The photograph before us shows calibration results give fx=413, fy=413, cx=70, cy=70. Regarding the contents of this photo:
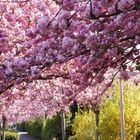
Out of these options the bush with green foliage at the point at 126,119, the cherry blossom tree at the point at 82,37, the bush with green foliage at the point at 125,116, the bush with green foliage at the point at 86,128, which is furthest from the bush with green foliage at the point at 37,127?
the cherry blossom tree at the point at 82,37

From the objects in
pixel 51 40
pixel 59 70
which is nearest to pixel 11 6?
pixel 59 70

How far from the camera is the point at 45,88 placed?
13.5m

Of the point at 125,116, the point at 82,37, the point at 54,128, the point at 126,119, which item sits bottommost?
the point at 54,128

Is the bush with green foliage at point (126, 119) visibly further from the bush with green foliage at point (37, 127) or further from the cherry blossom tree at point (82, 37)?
the bush with green foliage at point (37, 127)

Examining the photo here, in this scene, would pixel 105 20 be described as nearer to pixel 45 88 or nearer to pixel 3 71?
pixel 3 71

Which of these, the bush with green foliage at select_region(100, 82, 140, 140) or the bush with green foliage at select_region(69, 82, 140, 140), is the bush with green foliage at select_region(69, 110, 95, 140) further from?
the bush with green foliage at select_region(100, 82, 140, 140)

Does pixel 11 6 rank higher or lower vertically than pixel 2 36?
higher

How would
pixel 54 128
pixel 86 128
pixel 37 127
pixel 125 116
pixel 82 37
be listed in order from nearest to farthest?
pixel 82 37 → pixel 125 116 → pixel 86 128 → pixel 54 128 → pixel 37 127

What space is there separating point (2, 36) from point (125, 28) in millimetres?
3338

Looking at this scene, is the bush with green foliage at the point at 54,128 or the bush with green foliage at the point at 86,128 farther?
the bush with green foliage at the point at 54,128

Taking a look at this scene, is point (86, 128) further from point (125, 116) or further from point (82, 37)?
point (82, 37)

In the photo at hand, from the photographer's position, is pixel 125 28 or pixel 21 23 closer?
pixel 125 28

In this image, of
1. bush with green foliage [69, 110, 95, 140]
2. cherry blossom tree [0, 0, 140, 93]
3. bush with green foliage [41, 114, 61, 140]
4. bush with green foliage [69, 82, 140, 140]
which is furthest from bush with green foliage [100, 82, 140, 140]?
bush with green foliage [41, 114, 61, 140]

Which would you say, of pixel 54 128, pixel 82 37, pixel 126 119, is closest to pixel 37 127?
pixel 54 128
